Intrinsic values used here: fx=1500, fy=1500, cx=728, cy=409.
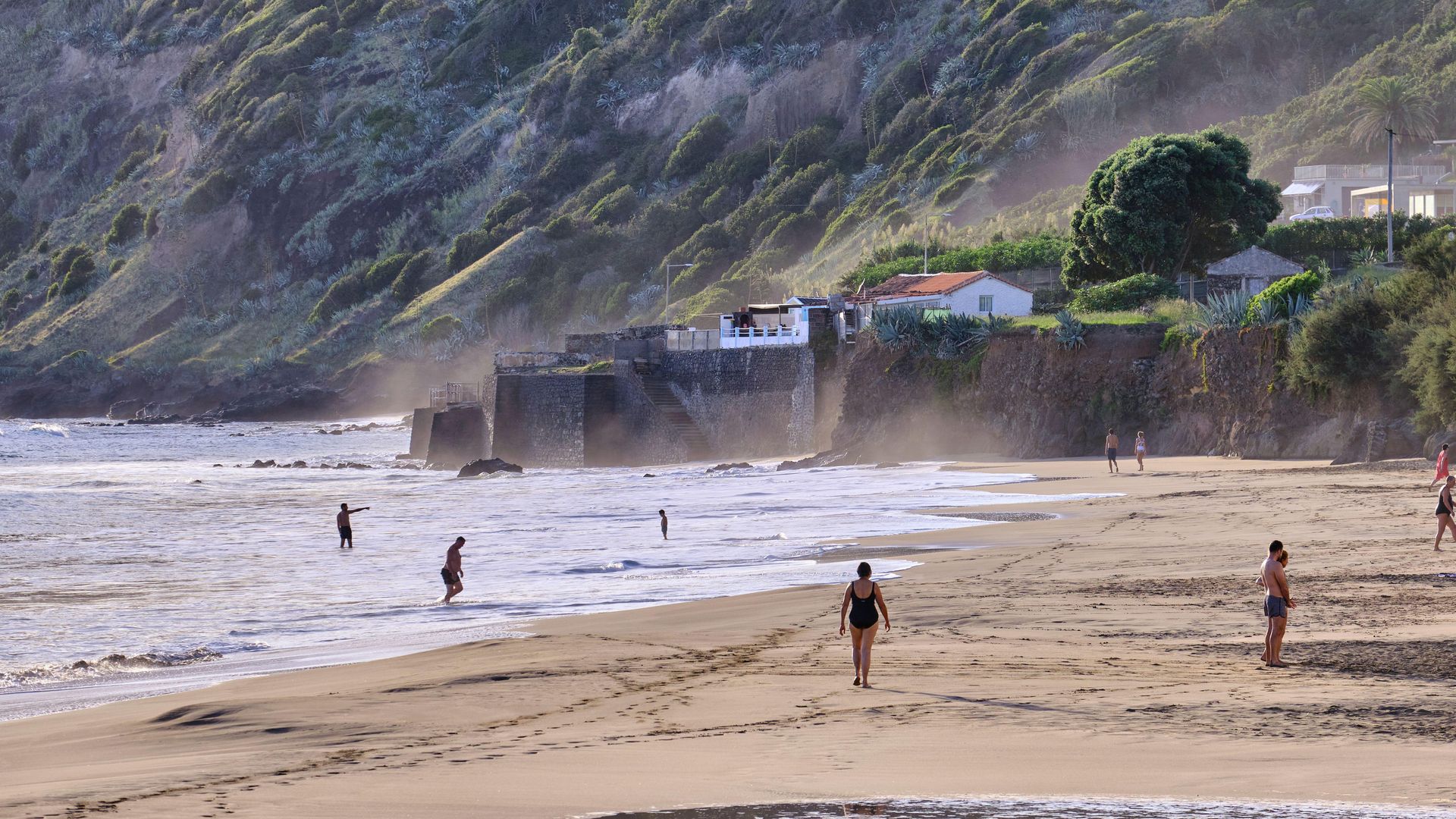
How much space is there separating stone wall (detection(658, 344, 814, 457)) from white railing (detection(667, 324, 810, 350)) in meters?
0.77

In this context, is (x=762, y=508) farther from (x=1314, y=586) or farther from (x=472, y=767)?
(x=472, y=767)

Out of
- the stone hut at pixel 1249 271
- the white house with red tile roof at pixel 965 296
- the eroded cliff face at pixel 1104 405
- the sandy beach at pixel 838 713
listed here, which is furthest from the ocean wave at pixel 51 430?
the sandy beach at pixel 838 713

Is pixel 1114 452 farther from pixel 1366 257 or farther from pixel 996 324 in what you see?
pixel 1366 257

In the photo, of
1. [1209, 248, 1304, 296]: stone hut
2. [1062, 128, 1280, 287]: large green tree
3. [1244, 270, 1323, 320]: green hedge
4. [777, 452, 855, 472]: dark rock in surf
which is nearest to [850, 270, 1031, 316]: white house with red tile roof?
[1062, 128, 1280, 287]: large green tree

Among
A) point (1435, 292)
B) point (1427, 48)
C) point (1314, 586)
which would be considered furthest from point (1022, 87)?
point (1314, 586)

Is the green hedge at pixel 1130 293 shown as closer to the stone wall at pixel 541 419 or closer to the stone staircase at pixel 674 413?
the stone staircase at pixel 674 413

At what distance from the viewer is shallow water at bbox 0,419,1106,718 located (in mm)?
16578

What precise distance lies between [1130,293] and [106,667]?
3412cm

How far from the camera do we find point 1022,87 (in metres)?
94.2

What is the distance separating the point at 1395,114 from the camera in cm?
7900

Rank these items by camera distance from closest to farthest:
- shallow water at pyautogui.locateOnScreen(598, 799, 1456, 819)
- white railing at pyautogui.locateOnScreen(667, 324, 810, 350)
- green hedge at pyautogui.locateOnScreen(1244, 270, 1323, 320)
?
shallow water at pyautogui.locateOnScreen(598, 799, 1456, 819)
green hedge at pyautogui.locateOnScreen(1244, 270, 1323, 320)
white railing at pyautogui.locateOnScreen(667, 324, 810, 350)

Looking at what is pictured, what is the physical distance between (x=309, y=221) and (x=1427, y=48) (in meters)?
80.6

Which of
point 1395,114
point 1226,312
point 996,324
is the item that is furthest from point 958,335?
point 1395,114

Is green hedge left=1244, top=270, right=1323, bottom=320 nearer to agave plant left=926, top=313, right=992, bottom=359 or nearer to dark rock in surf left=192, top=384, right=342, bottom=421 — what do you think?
agave plant left=926, top=313, right=992, bottom=359
